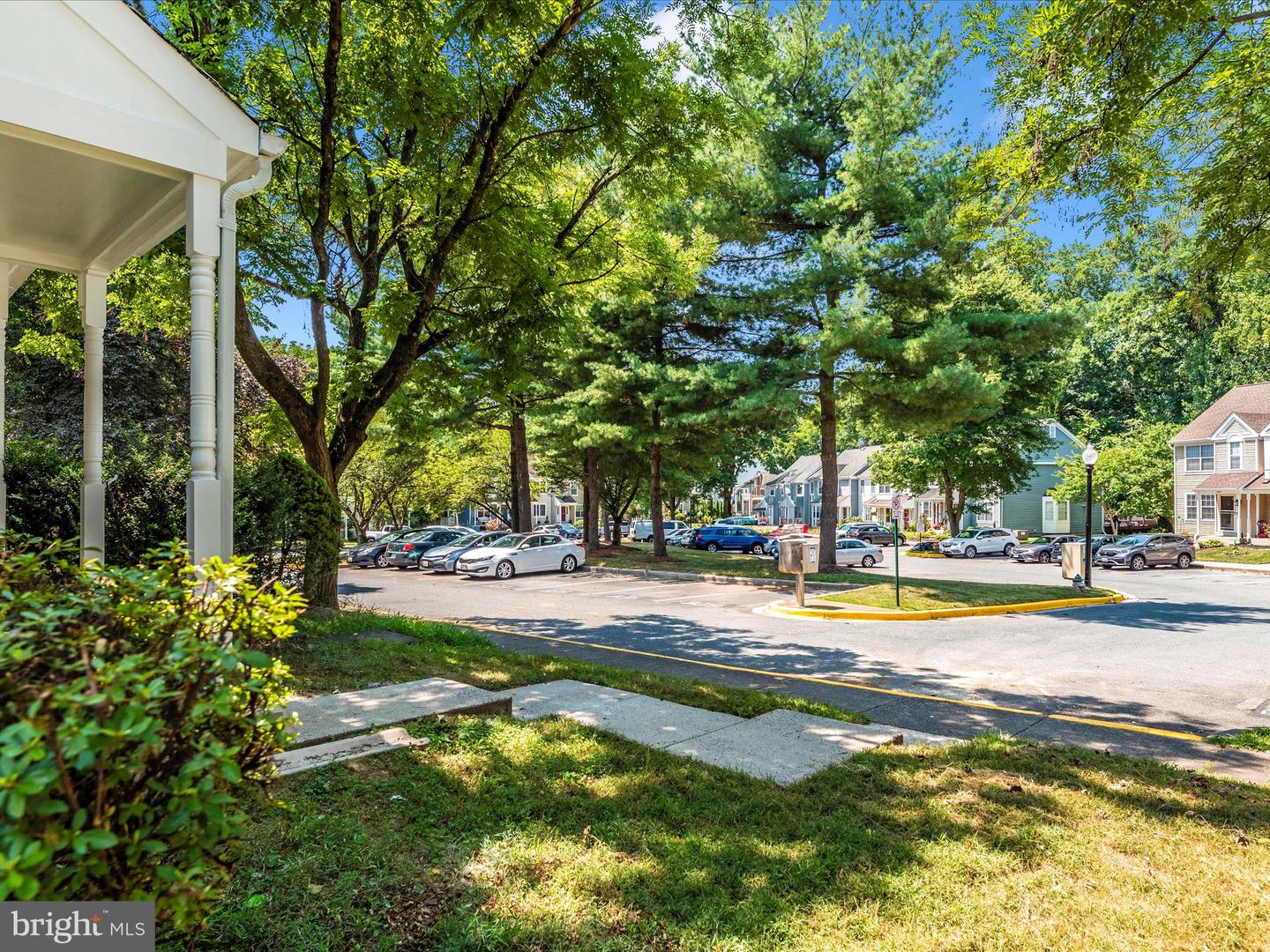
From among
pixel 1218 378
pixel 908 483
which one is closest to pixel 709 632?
pixel 908 483

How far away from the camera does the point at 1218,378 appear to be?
150 feet

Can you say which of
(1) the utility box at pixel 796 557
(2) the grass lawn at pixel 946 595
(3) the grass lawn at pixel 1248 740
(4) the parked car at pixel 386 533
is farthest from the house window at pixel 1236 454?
(4) the parked car at pixel 386 533

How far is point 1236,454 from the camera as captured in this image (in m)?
38.7

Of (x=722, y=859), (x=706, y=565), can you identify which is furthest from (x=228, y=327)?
(x=706, y=565)

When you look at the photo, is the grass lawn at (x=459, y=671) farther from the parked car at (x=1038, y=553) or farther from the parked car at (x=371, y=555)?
the parked car at (x=1038, y=553)

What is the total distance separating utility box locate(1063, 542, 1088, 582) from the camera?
16.7 meters

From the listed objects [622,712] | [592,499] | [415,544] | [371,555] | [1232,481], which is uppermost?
[1232,481]

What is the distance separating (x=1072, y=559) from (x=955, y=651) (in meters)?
8.85

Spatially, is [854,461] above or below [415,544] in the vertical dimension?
above

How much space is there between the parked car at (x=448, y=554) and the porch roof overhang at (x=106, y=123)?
725 inches

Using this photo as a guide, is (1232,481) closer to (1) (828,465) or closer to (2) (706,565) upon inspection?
(1) (828,465)

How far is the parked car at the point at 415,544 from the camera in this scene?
1000 inches

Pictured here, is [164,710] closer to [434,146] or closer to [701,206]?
[434,146]

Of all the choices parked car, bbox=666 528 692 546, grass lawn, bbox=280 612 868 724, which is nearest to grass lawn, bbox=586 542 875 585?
parked car, bbox=666 528 692 546
